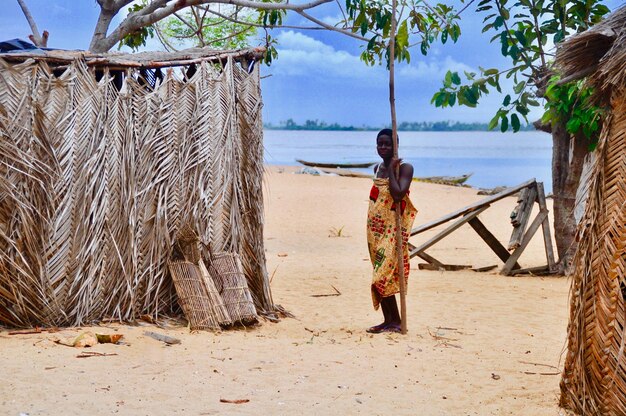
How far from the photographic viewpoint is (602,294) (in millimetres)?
4207

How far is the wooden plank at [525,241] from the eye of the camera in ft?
32.4

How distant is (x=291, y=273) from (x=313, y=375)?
522cm

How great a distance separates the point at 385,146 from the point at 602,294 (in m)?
2.48

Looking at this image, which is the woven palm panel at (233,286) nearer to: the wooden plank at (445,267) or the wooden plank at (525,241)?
the wooden plank at (525,241)

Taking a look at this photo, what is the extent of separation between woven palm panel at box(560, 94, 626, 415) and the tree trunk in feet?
19.1

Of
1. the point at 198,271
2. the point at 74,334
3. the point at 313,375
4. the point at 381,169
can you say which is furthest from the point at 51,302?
the point at 381,169

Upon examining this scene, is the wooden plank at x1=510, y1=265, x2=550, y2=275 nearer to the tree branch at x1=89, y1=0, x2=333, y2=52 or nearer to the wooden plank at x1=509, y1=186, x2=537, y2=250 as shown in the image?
the wooden plank at x1=509, y1=186, x2=537, y2=250

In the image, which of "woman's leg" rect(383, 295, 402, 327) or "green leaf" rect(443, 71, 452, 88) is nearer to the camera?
"woman's leg" rect(383, 295, 402, 327)

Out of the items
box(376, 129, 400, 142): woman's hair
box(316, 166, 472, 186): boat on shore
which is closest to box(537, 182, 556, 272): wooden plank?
box(376, 129, 400, 142): woman's hair

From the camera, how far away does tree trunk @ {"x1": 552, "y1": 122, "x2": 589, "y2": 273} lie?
32.9 ft

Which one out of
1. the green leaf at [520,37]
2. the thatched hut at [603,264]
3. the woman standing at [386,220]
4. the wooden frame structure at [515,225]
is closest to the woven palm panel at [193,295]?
the woman standing at [386,220]

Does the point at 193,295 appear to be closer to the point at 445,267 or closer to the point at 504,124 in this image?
the point at 504,124

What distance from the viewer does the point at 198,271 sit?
6504 mm

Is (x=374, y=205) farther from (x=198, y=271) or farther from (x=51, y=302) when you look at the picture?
(x=51, y=302)
